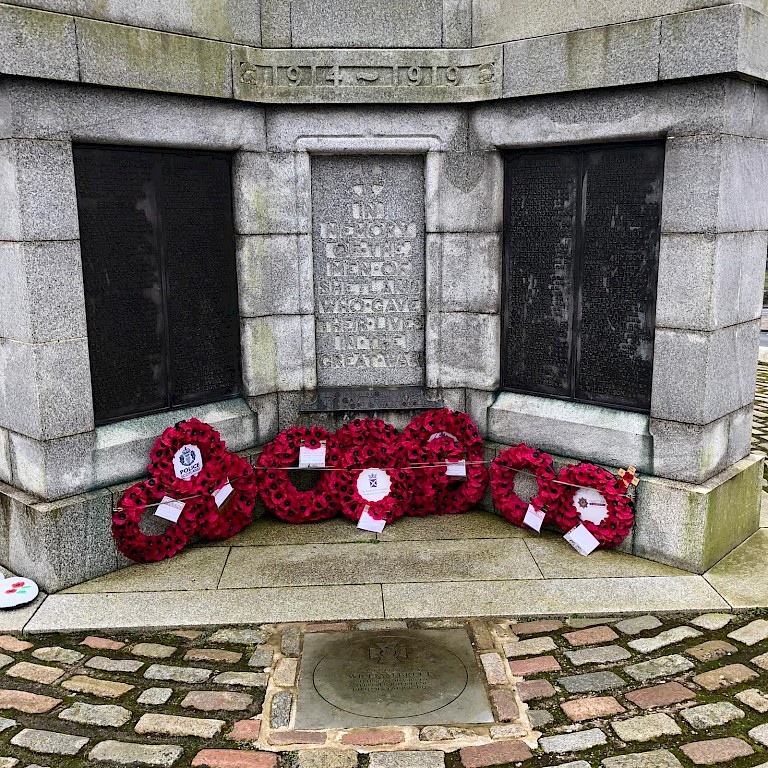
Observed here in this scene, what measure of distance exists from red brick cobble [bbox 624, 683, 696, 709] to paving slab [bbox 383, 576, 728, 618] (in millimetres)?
968

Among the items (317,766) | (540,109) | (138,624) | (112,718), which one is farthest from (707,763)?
(540,109)

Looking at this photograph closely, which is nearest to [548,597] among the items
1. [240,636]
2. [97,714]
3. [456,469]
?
[456,469]

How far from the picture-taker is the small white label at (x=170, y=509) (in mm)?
6938

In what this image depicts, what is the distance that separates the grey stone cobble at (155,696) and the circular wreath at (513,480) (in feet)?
11.3

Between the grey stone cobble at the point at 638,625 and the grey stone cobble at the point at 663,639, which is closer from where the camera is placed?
the grey stone cobble at the point at 663,639

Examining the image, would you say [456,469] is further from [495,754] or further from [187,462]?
[495,754]

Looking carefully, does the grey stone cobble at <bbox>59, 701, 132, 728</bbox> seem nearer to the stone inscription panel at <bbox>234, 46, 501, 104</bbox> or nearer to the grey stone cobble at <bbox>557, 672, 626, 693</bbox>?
the grey stone cobble at <bbox>557, 672, 626, 693</bbox>

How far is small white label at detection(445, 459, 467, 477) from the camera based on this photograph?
7789mm

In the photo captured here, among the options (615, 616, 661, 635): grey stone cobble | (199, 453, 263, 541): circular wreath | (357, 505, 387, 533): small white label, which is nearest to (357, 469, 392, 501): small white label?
(357, 505, 387, 533): small white label

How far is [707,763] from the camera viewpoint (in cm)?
438

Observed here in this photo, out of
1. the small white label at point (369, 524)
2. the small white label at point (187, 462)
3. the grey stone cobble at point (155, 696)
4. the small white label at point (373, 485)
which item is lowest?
the grey stone cobble at point (155, 696)

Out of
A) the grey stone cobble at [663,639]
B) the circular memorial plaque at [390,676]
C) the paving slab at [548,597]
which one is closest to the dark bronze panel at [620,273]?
the paving slab at [548,597]

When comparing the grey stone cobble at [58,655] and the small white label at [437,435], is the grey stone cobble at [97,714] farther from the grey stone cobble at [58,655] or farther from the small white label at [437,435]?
the small white label at [437,435]

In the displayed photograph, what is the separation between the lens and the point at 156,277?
23.4 feet
